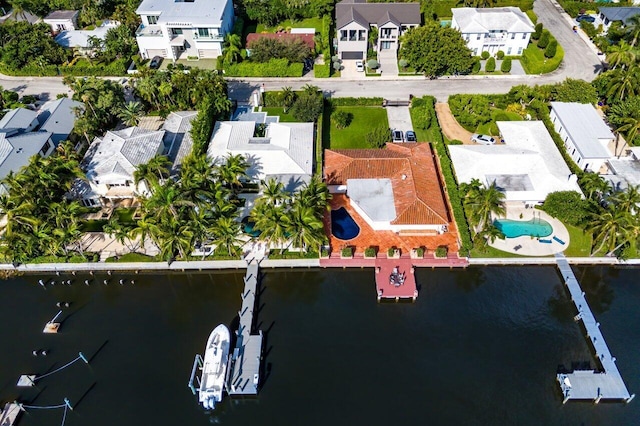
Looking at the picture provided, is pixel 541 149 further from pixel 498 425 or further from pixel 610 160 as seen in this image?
pixel 498 425

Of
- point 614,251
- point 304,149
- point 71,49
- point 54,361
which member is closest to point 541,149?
point 614,251

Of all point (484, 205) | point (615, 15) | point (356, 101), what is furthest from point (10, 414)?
point (615, 15)

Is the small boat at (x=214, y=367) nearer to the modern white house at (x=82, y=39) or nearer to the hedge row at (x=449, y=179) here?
the hedge row at (x=449, y=179)

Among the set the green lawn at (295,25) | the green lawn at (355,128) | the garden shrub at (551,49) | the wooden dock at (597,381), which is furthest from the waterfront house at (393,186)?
the green lawn at (295,25)

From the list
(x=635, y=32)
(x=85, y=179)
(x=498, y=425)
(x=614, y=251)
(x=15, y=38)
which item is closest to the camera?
(x=498, y=425)

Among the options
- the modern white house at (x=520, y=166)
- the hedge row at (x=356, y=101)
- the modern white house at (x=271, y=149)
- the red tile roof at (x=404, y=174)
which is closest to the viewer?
the red tile roof at (x=404, y=174)

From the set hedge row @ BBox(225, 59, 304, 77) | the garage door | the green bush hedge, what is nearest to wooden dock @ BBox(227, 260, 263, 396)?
hedge row @ BBox(225, 59, 304, 77)

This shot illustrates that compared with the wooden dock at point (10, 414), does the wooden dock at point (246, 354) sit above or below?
above
